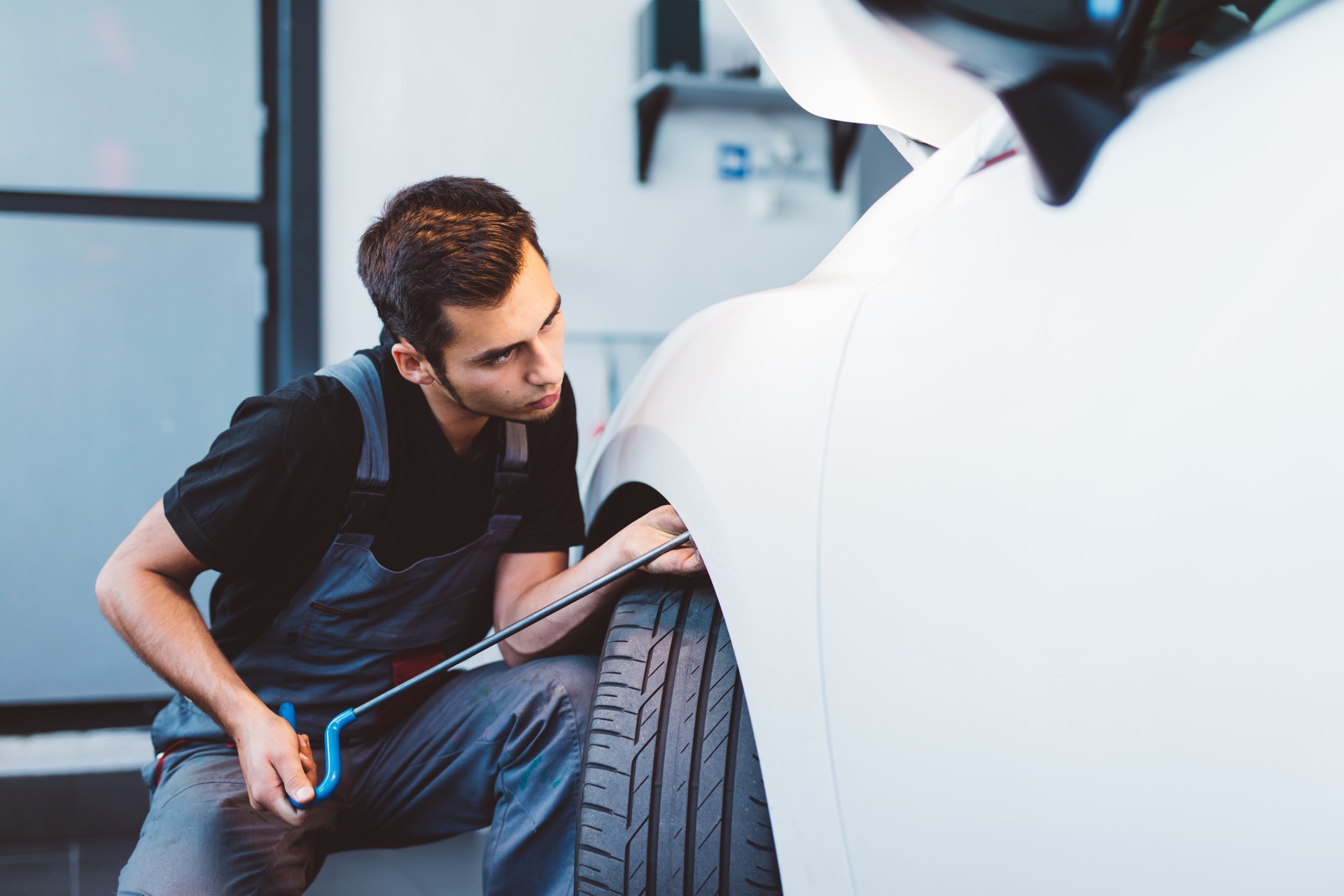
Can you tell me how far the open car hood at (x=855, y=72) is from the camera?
0.70 m

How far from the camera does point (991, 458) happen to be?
21.0 inches

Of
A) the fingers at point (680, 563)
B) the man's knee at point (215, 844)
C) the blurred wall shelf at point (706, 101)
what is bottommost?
the man's knee at point (215, 844)

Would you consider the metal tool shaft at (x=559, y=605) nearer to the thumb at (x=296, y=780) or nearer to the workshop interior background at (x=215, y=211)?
the thumb at (x=296, y=780)

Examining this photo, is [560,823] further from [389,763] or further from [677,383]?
[677,383]

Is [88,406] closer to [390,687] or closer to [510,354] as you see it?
[390,687]

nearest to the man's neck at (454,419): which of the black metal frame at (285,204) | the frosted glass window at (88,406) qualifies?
the black metal frame at (285,204)

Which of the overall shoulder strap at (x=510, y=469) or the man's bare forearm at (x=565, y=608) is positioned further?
the overall shoulder strap at (x=510, y=469)

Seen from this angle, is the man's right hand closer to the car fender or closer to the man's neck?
the man's neck

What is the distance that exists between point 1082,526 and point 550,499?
93 centimetres

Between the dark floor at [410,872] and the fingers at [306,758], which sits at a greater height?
the fingers at [306,758]

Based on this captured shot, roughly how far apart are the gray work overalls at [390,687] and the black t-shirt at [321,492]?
0.06 ft

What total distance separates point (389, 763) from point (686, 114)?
2334mm

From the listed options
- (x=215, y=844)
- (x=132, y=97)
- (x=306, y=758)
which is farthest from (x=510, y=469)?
(x=132, y=97)

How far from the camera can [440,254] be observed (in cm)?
116
